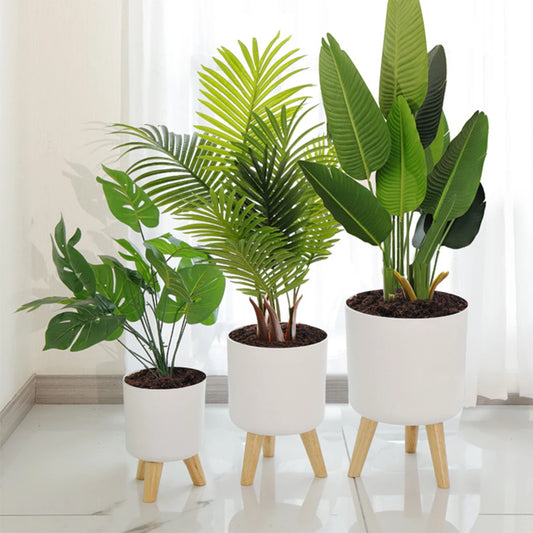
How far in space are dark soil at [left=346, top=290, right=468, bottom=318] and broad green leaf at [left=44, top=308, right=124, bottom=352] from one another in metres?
0.61

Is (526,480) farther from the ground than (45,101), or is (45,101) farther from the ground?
(45,101)

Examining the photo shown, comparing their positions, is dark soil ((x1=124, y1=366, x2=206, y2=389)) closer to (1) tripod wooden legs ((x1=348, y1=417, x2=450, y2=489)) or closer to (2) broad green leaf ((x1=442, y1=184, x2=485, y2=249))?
(1) tripod wooden legs ((x1=348, y1=417, x2=450, y2=489))

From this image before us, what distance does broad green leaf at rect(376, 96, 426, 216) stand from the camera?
1.53 meters

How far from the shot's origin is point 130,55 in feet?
7.04

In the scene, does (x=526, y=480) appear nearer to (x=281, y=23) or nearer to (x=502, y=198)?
(x=502, y=198)

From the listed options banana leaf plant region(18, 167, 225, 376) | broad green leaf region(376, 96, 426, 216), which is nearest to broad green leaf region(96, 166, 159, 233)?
banana leaf plant region(18, 167, 225, 376)

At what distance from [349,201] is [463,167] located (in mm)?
283

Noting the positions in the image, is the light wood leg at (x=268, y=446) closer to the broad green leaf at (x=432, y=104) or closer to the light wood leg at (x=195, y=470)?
the light wood leg at (x=195, y=470)

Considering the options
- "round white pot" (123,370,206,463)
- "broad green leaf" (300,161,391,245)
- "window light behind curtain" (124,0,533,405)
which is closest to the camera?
"broad green leaf" (300,161,391,245)

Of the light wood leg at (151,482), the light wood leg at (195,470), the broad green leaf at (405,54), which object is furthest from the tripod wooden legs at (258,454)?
the broad green leaf at (405,54)

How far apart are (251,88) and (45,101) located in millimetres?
806

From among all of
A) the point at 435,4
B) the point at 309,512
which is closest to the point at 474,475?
the point at 309,512

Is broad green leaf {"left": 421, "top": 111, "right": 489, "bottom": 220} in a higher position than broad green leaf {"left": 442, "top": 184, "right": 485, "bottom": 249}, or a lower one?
higher

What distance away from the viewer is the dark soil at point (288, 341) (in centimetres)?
172
